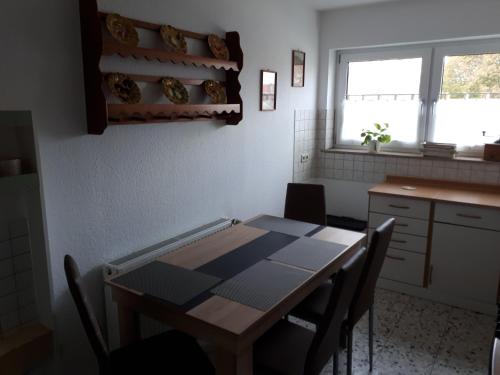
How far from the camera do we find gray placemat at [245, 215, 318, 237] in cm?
242

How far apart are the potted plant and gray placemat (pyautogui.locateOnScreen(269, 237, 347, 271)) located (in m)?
1.82

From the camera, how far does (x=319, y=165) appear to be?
4.05 metres

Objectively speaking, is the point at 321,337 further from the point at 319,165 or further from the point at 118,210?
the point at 319,165

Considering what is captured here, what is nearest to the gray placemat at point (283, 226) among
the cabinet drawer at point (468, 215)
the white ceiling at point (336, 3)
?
the cabinet drawer at point (468, 215)

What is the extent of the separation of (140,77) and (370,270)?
1552mm

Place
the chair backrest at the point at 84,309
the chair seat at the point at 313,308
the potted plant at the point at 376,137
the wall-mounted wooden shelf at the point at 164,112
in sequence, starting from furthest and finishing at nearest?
the potted plant at the point at 376,137, the chair seat at the point at 313,308, the wall-mounted wooden shelf at the point at 164,112, the chair backrest at the point at 84,309

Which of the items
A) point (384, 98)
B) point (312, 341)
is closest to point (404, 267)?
point (384, 98)

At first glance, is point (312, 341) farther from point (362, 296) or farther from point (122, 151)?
point (122, 151)

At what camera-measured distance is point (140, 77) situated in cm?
206

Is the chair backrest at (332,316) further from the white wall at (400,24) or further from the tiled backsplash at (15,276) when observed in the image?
the white wall at (400,24)

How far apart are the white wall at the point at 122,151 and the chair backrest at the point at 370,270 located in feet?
3.75

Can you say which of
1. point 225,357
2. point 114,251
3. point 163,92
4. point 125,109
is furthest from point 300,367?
point 163,92

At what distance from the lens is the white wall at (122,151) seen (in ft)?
5.49

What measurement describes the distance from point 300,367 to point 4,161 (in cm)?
145
